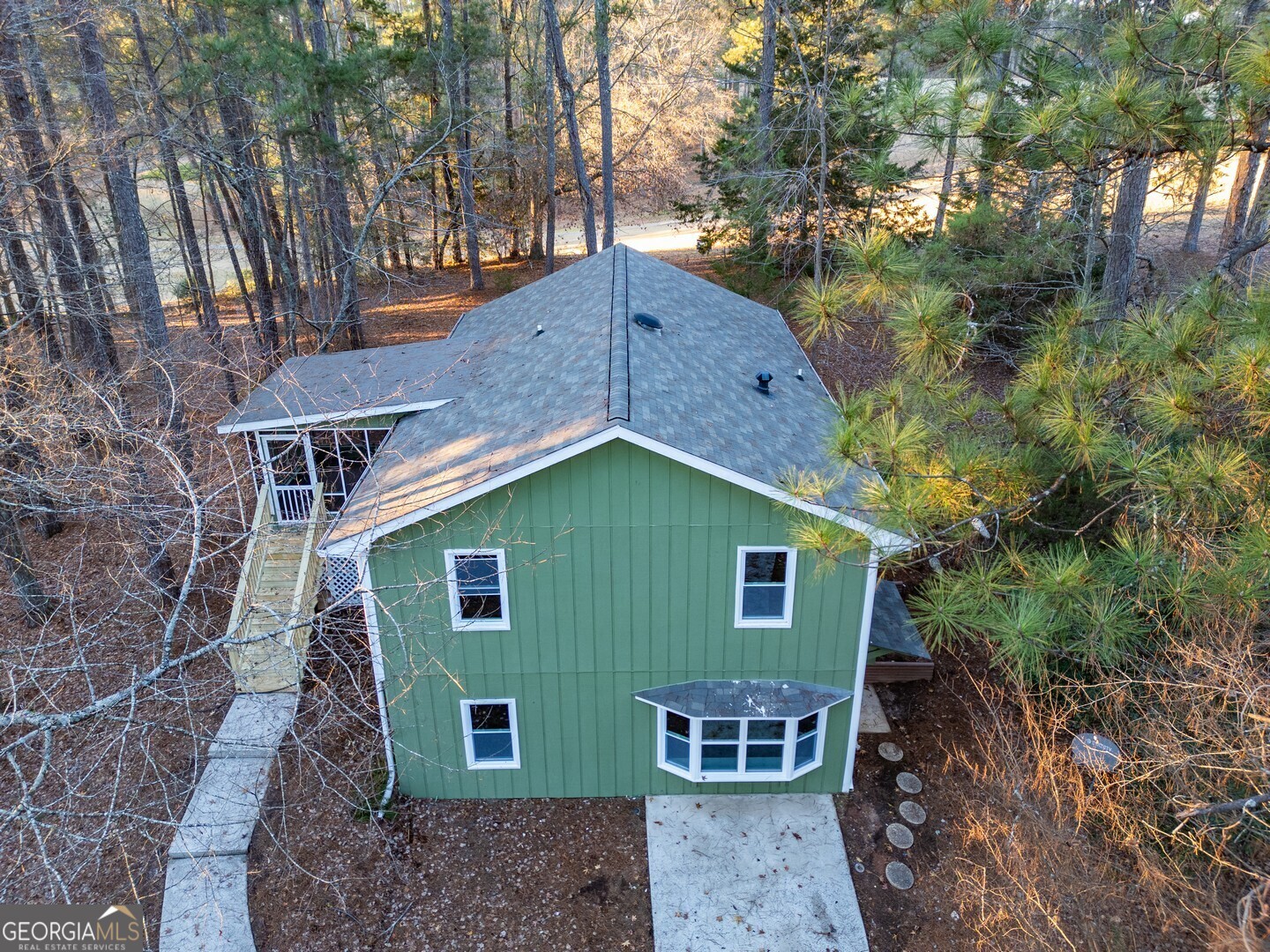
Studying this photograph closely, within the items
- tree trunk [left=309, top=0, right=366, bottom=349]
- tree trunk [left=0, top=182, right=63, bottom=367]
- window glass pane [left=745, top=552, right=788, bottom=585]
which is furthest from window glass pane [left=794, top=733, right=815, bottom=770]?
tree trunk [left=0, top=182, right=63, bottom=367]

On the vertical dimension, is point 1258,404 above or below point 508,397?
above

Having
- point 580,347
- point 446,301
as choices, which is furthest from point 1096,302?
point 446,301

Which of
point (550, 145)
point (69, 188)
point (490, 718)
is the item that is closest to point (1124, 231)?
point (490, 718)

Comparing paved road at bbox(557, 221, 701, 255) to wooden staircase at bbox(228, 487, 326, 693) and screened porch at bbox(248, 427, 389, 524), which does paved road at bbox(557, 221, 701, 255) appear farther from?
wooden staircase at bbox(228, 487, 326, 693)

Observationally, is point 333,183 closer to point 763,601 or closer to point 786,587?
point 763,601

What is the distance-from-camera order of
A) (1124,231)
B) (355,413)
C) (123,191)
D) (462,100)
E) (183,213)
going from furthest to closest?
(462,100), (183,213), (1124,231), (123,191), (355,413)

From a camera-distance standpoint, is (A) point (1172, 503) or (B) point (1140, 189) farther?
(B) point (1140, 189)

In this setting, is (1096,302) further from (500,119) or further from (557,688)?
(500,119)

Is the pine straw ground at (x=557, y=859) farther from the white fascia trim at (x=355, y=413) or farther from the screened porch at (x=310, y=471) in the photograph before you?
the screened porch at (x=310, y=471)
